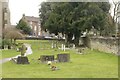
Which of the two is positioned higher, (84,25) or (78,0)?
(78,0)

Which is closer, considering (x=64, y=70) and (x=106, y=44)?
(x=64, y=70)

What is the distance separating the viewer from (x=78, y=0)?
145 feet

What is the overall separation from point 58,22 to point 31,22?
8735 centimetres

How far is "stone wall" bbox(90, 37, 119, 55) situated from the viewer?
2891cm

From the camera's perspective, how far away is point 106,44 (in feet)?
107

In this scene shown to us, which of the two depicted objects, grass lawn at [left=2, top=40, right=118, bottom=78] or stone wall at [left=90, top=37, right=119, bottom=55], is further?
stone wall at [left=90, top=37, right=119, bottom=55]

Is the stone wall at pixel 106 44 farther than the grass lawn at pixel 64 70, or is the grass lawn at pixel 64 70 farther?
the stone wall at pixel 106 44

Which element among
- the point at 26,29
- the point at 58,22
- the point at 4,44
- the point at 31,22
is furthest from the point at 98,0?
the point at 31,22

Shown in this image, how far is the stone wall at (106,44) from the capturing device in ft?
94.8

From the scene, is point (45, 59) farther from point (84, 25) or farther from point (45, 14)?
point (45, 14)

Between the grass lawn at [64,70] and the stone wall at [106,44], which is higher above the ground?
the stone wall at [106,44]

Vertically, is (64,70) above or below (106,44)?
below

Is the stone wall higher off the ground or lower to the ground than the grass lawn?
higher

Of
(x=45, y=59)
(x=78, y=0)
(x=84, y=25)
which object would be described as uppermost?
(x=78, y=0)
